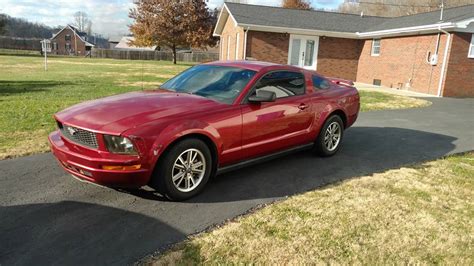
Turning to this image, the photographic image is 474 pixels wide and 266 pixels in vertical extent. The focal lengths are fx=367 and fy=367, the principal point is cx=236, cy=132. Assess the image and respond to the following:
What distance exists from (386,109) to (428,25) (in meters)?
7.51

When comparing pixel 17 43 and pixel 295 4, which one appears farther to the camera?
pixel 17 43

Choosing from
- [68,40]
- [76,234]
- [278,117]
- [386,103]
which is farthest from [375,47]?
[68,40]

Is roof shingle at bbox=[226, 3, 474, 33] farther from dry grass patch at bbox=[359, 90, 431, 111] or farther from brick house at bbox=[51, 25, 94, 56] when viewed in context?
brick house at bbox=[51, 25, 94, 56]

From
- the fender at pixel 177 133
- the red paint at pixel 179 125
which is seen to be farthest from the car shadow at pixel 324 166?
the fender at pixel 177 133

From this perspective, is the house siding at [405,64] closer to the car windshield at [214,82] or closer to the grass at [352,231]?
the grass at [352,231]

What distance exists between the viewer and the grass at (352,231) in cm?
299

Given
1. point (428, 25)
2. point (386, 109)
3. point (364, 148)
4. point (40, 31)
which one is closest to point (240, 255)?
point (364, 148)

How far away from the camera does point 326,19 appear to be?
24.3 metres

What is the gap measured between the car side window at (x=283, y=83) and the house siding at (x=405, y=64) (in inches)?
543

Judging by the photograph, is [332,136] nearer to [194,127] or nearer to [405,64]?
Result: [194,127]

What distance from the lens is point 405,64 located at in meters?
18.8

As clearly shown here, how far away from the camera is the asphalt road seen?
2.99 metres

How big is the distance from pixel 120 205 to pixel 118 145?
0.70 m

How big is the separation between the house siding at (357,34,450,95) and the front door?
3226 mm
